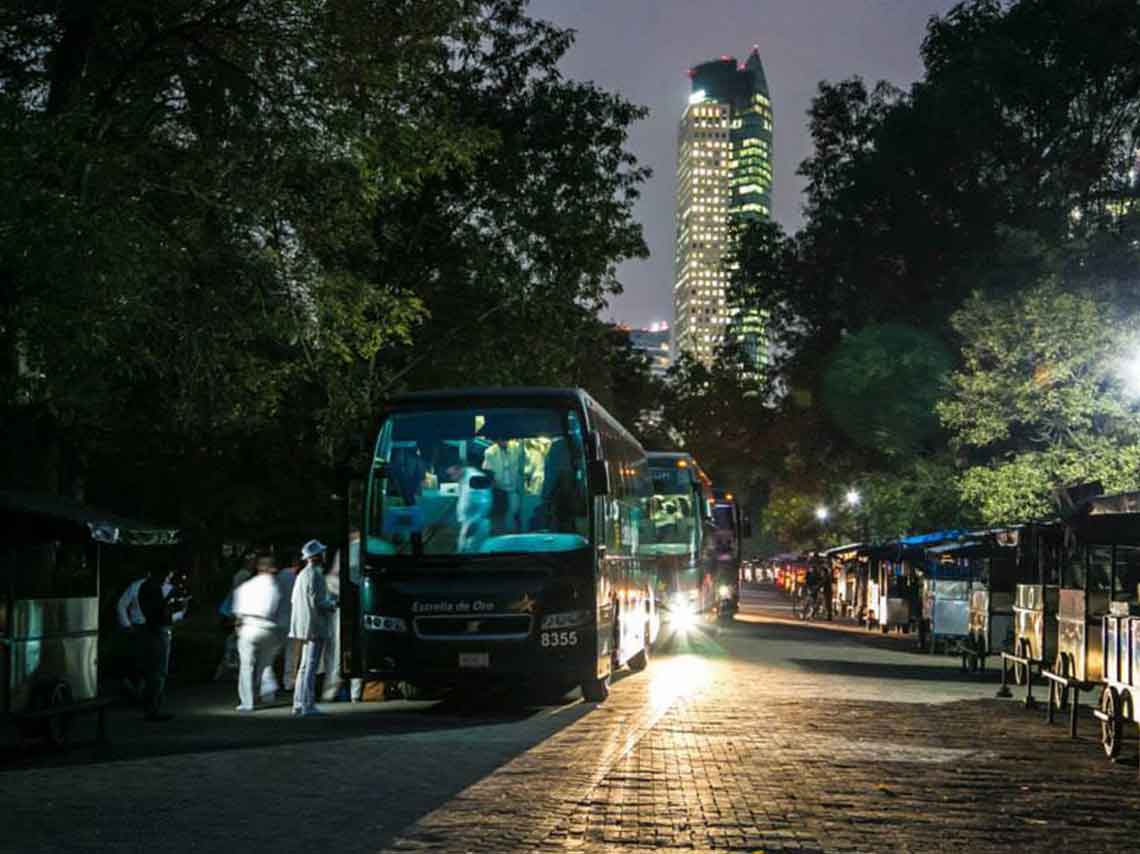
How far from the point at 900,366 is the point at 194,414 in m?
29.7

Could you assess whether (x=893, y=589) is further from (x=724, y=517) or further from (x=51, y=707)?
(x=51, y=707)

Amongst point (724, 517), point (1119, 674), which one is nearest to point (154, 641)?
point (1119, 674)

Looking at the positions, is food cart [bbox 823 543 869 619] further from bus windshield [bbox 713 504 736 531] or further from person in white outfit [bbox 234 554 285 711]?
person in white outfit [bbox 234 554 285 711]

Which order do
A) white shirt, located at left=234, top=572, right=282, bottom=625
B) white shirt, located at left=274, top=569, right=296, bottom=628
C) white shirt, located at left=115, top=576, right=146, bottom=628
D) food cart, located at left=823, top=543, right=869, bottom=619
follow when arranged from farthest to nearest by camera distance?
food cart, located at left=823, top=543, right=869, bottom=619
white shirt, located at left=274, top=569, right=296, bottom=628
white shirt, located at left=115, top=576, right=146, bottom=628
white shirt, located at left=234, top=572, right=282, bottom=625

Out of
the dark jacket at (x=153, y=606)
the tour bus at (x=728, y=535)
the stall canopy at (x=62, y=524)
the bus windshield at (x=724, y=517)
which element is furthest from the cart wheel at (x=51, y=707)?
the bus windshield at (x=724, y=517)

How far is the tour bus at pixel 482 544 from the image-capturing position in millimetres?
19406

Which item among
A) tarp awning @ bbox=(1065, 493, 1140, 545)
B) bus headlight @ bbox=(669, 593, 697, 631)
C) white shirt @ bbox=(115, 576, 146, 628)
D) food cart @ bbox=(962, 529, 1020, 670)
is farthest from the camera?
bus headlight @ bbox=(669, 593, 697, 631)

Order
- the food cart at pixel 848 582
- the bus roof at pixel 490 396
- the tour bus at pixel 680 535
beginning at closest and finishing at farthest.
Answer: the bus roof at pixel 490 396, the tour bus at pixel 680 535, the food cart at pixel 848 582

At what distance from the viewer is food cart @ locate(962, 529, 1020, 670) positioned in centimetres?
2797

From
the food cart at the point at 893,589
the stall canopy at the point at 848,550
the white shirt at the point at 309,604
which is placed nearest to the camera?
the white shirt at the point at 309,604

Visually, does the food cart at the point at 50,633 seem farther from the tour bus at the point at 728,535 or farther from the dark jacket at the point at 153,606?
the tour bus at the point at 728,535

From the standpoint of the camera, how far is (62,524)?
1484cm

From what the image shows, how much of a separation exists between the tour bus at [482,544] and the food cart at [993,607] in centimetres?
928

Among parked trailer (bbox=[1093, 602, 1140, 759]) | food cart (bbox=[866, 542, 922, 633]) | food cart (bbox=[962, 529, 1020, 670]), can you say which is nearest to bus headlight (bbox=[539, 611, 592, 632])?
parked trailer (bbox=[1093, 602, 1140, 759])
